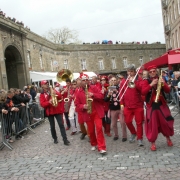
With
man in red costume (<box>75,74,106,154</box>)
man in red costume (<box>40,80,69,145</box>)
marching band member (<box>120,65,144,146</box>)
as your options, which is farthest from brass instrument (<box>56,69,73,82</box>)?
marching band member (<box>120,65,144,146</box>)

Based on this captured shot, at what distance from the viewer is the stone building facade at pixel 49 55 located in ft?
67.2

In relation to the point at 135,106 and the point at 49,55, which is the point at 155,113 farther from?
the point at 49,55

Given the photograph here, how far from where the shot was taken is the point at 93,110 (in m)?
5.95

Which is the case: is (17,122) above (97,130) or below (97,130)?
below

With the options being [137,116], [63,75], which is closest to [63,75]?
[63,75]

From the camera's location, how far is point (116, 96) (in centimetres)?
720

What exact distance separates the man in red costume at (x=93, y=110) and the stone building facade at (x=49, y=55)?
1330 centimetres

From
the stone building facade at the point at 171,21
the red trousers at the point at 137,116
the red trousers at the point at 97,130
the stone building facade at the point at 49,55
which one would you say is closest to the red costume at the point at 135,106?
the red trousers at the point at 137,116

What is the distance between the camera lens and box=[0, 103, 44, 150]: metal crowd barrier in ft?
23.8

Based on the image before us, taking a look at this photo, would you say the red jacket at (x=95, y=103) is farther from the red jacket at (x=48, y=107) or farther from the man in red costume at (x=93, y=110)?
the red jacket at (x=48, y=107)

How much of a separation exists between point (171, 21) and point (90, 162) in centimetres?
3284

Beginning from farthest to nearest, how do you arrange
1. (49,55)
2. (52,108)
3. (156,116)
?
(49,55) → (52,108) → (156,116)

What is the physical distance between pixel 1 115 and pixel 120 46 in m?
39.6

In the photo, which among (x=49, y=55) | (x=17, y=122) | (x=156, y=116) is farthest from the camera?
(x=49, y=55)
